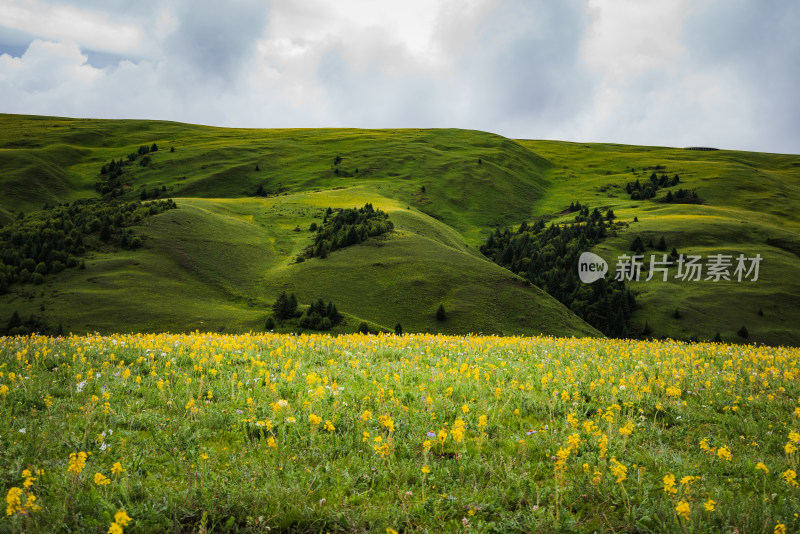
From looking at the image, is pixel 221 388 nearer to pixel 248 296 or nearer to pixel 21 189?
pixel 248 296

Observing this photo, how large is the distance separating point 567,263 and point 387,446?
12840 cm

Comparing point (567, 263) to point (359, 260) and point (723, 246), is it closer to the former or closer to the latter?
point (723, 246)

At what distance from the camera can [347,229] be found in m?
99.9

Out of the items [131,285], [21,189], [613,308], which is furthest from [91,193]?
[613,308]

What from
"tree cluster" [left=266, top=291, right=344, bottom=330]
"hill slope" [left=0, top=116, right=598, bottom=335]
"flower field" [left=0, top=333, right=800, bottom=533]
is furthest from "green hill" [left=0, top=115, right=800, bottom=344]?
"flower field" [left=0, top=333, right=800, bottom=533]

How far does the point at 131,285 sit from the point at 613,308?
308 ft

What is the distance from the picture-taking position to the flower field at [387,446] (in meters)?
5.13

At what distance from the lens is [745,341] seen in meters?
86.9
